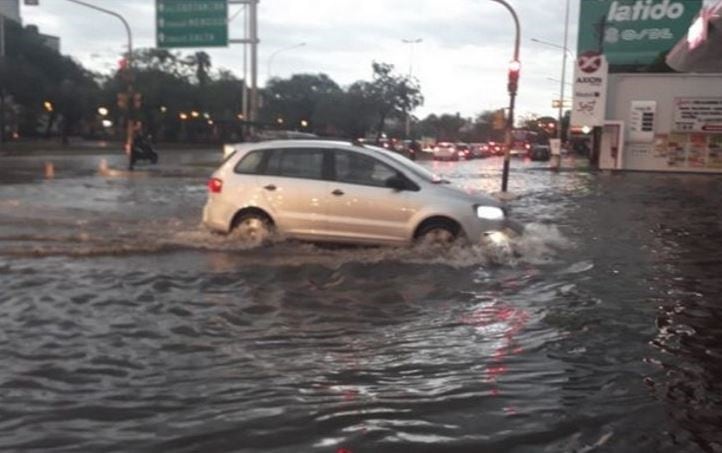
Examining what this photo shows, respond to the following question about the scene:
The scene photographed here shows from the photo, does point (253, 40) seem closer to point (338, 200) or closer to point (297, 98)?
point (338, 200)

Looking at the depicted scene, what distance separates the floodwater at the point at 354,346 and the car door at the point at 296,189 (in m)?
0.36

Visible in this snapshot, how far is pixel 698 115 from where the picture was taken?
41125 mm

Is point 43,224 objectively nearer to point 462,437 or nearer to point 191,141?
point 462,437

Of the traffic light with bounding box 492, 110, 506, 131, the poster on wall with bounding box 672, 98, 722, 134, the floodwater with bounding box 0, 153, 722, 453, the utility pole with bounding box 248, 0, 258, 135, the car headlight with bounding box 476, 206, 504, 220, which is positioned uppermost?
the utility pole with bounding box 248, 0, 258, 135

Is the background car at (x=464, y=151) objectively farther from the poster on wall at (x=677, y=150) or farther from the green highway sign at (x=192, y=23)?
the green highway sign at (x=192, y=23)

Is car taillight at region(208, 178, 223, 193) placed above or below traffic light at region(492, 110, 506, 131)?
below

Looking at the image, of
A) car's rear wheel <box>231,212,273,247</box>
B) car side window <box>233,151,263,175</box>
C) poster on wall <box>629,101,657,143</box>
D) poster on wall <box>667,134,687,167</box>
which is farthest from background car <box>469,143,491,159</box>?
car's rear wheel <box>231,212,273,247</box>

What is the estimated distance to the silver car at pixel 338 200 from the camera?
1102cm

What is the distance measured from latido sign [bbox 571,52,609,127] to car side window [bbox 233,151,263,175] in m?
32.3

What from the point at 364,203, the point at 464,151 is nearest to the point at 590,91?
the point at 364,203

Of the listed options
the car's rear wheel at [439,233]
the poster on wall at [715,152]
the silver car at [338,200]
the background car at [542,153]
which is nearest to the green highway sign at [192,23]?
the silver car at [338,200]

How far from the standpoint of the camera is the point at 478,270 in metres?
10.2

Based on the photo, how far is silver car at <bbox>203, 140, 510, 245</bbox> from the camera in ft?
36.1

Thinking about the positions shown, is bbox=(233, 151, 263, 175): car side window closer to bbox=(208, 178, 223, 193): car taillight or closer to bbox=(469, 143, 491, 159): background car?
bbox=(208, 178, 223, 193): car taillight
